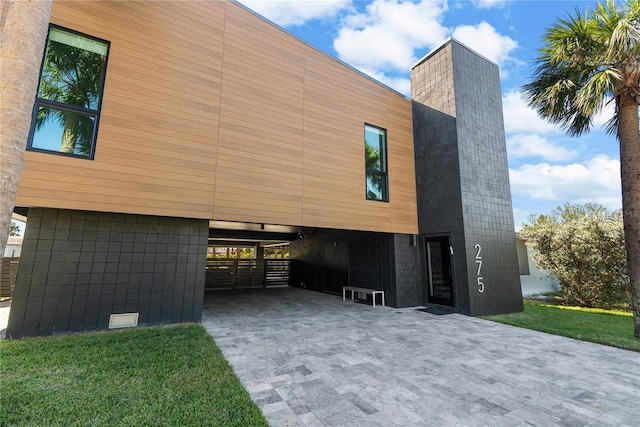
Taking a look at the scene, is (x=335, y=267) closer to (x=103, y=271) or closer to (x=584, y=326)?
(x=584, y=326)

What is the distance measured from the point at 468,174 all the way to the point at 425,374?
5883mm

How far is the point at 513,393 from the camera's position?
9.68 ft

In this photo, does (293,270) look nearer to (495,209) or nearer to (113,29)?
(495,209)

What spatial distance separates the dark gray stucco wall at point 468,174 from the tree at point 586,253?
4.14 m

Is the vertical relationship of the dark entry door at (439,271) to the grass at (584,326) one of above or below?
above

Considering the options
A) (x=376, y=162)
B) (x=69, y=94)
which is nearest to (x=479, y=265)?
(x=376, y=162)

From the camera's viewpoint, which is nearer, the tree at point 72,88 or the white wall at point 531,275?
the tree at point 72,88

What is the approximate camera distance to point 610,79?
17.3 ft

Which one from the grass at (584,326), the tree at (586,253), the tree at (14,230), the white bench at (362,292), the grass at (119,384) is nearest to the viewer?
the grass at (119,384)

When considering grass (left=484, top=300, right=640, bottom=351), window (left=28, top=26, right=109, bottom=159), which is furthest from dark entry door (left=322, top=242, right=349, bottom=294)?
window (left=28, top=26, right=109, bottom=159)

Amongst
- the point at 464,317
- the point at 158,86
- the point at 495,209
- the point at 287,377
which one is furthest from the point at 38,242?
the point at 495,209

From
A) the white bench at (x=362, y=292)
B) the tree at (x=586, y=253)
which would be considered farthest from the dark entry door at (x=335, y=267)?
the tree at (x=586, y=253)

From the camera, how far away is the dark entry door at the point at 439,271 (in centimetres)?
766

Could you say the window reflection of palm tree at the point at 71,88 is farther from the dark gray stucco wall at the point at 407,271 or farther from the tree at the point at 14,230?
the tree at the point at 14,230
